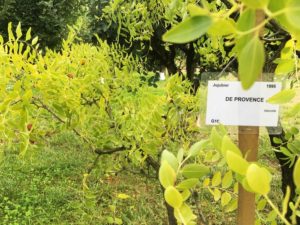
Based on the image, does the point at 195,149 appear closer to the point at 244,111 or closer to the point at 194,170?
the point at 194,170

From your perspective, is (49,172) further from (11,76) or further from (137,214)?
(11,76)

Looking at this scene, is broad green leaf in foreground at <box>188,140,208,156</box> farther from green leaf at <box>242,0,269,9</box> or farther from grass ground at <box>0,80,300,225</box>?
grass ground at <box>0,80,300,225</box>

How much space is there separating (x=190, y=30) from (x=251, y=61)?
0.05 meters

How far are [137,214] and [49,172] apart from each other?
1108mm

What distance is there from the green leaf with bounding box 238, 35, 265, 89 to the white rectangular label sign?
46cm

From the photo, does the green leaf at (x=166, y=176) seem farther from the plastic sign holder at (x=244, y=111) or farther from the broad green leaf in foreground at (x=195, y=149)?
the plastic sign holder at (x=244, y=111)

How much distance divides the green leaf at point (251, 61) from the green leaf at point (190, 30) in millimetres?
37

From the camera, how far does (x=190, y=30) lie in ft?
0.99

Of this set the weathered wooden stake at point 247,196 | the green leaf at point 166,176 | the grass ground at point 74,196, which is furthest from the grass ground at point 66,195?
the green leaf at point 166,176

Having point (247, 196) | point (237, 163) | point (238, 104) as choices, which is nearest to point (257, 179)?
point (237, 163)

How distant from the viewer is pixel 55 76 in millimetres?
1301

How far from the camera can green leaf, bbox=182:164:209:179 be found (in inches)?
20.0

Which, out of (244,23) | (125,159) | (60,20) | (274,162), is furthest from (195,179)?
(60,20)

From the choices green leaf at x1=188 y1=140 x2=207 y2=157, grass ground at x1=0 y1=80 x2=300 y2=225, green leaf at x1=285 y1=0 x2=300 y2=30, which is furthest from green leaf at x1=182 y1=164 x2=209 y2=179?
grass ground at x1=0 y1=80 x2=300 y2=225
